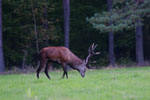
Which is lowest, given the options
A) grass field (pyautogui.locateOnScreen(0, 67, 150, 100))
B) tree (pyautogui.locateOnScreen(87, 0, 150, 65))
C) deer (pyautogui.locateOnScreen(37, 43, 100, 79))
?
grass field (pyautogui.locateOnScreen(0, 67, 150, 100))

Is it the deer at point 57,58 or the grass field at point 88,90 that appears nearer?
the grass field at point 88,90

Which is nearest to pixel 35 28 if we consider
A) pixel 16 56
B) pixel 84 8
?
pixel 16 56

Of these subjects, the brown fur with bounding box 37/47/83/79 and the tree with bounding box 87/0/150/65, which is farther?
the tree with bounding box 87/0/150/65

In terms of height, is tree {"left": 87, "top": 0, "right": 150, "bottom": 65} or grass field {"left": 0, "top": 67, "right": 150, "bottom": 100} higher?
tree {"left": 87, "top": 0, "right": 150, "bottom": 65}

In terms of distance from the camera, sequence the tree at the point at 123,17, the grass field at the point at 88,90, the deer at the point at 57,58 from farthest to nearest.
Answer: the tree at the point at 123,17, the deer at the point at 57,58, the grass field at the point at 88,90

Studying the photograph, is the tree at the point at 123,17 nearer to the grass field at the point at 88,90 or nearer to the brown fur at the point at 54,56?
the brown fur at the point at 54,56

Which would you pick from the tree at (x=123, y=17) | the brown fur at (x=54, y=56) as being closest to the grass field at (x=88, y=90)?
the brown fur at (x=54, y=56)

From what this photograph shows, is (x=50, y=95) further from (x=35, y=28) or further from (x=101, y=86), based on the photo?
(x=35, y=28)

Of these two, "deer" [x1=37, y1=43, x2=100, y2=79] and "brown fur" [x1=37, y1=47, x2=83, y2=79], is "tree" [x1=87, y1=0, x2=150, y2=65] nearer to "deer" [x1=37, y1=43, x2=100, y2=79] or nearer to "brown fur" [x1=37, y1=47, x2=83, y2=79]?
"deer" [x1=37, y1=43, x2=100, y2=79]

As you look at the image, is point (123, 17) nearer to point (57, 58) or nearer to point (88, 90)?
point (57, 58)

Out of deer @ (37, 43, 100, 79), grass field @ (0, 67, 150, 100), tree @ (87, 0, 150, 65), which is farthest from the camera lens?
tree @ (87, 0, 150, 65)

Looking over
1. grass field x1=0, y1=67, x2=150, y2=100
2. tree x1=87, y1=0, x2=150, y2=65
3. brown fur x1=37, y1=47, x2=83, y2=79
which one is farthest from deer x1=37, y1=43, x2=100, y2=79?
tree x1=87, y1=0, x2=150, y2=65

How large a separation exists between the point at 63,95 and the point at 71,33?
22575 millimetres

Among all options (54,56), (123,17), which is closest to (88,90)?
(54,56)
